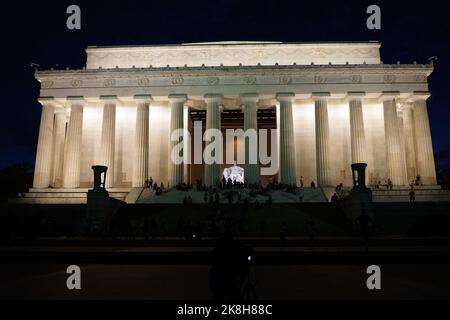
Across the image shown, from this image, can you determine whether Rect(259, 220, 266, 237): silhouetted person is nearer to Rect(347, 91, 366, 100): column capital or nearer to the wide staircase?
the wide staircase

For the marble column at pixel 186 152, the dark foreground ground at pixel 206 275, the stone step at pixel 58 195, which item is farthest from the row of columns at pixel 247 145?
the dark foreground ground at pixel 206 275

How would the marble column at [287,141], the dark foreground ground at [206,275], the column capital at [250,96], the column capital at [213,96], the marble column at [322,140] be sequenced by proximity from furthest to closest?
the column capital at [213,96], the column capital at [250,96], the marble column at [287,141], the marble column at [322,140], the dark foreground ground at [206,275]

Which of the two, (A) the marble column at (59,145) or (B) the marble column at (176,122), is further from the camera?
(A) the marble column at (59,145)

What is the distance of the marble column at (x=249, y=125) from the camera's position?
51.1 meters

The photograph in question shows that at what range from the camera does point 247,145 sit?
5209 cm

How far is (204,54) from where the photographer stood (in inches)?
2175

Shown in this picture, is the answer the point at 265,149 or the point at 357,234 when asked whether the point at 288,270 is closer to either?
the point at 357,234

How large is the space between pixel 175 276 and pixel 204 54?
44.6 m

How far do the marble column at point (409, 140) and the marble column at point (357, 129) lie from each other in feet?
21.4

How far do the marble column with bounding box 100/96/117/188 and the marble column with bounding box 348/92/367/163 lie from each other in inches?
1139

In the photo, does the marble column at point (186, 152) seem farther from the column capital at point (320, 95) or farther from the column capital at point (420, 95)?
the column capital at point (420, 95)

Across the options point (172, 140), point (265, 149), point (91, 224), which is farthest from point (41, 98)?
point (265, 149)

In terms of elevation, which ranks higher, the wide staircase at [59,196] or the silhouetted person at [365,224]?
the wide staircase at [59,196]

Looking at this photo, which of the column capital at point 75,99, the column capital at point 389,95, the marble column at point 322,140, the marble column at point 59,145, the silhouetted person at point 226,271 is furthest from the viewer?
the marble column at point 59,145
